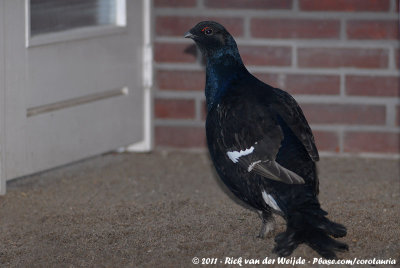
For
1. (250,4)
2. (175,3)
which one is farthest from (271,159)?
(175,3)

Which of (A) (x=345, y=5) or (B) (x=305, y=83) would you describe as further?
(B) (x=305, y=83)

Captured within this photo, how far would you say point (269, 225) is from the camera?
11.7 ft

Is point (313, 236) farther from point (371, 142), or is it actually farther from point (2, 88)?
point (371, 142)

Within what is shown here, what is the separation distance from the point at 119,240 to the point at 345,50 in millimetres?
2274

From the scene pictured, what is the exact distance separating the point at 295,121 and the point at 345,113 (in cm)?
179

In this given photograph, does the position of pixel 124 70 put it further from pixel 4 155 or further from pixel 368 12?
pixel 368 12

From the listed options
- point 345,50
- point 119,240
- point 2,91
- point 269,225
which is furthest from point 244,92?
point 345,50

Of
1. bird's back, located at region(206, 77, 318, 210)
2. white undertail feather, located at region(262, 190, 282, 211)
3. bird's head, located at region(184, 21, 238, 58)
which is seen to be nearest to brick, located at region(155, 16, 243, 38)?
bird's head, located at region(184, 21, 238, 58)

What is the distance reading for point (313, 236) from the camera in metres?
3.17

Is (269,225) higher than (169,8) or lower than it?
→ lower

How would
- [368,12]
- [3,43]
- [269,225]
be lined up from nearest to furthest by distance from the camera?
[269,225]
[3,43]
[368,12]

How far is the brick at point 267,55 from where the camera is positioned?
5.24 m

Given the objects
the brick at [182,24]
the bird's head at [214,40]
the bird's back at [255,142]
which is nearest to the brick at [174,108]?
the brick at [182,24]

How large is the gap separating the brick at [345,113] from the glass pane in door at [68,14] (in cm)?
141
